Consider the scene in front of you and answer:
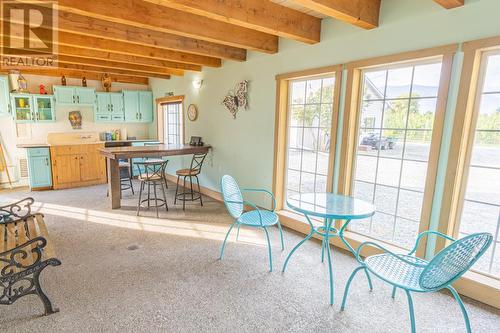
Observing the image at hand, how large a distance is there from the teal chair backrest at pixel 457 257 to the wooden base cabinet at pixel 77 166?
241 inches

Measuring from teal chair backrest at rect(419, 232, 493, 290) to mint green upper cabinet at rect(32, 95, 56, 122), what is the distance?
6.88 meters

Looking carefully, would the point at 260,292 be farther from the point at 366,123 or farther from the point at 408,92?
the point at 408,92

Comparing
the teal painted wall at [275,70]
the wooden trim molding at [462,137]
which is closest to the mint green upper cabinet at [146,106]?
the teal painted wall at [275,70]

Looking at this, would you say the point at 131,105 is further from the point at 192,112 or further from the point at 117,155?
the point at 117,155

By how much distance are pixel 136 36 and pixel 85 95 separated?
138 inches

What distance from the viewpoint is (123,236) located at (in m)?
3.36

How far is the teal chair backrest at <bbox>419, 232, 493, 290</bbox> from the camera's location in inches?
57.5

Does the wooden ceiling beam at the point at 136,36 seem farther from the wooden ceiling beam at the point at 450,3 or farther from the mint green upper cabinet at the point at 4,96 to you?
the mint green upper cabinet at the point at 4,96

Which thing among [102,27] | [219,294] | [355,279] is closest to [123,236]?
[219,294]

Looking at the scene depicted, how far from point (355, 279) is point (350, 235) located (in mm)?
614

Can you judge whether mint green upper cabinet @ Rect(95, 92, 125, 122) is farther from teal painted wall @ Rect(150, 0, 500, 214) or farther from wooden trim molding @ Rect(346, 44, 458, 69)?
wooden trim molding @ Rect(346, 44, 458, 69)

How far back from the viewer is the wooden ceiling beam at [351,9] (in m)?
2.18

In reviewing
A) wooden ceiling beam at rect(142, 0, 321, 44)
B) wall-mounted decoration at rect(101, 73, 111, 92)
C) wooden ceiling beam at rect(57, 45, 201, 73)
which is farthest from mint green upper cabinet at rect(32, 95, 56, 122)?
wooden ceiling beam at rect(142, 0, 321, 44)

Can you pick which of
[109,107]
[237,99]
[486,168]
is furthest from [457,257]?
[109,107]
